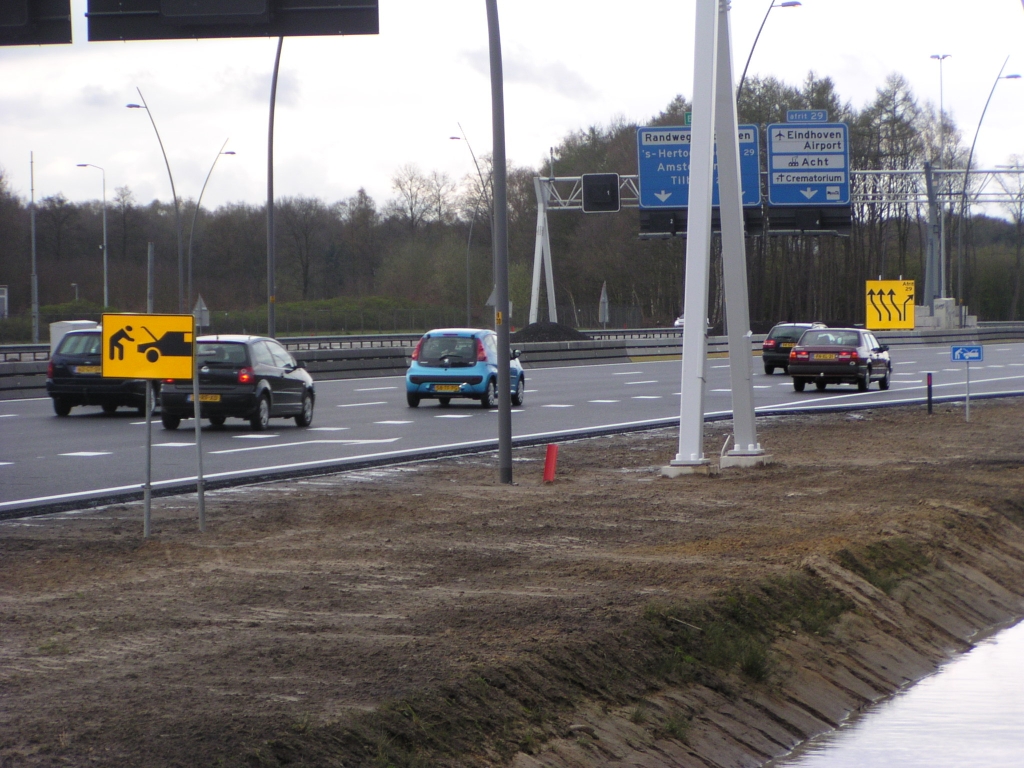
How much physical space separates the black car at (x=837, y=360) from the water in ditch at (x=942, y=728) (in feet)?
81.2

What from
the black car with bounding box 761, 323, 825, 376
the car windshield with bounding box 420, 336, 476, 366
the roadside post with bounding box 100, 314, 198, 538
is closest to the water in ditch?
the roadside post with bounding box 100, 314, 198, 538

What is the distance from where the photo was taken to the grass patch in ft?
32.3

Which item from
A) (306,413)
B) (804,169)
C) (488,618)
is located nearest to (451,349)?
(306,413)

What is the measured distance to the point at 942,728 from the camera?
292 inches

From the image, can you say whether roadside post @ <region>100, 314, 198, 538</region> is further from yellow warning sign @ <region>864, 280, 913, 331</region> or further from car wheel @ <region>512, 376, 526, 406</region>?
yellow warning sign @ <region>864, 280, 913, 331</region>

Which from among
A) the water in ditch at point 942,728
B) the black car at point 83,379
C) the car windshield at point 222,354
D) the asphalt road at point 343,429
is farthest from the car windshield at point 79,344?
the water in ditch at point 942,728

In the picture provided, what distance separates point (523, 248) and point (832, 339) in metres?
64.6

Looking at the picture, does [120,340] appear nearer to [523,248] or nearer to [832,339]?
[832,339]

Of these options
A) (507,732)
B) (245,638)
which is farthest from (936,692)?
(245,638)

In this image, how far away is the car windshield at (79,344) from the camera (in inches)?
982

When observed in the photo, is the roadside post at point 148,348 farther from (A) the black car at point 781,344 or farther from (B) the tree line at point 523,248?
(B) the tree line at point 523,248

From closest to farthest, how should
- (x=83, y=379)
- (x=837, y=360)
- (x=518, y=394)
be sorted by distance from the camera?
(x=83, y=379) < (x=518, y=394) < (x=837, y=360)

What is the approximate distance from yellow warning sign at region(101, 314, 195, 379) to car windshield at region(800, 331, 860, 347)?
25.3 meters

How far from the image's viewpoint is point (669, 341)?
55.2 metres
